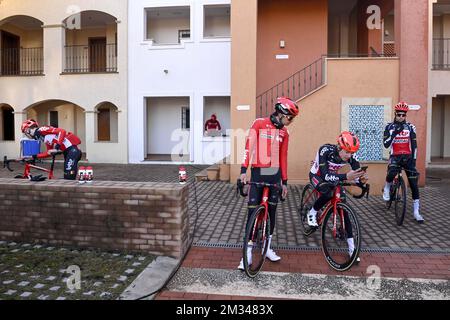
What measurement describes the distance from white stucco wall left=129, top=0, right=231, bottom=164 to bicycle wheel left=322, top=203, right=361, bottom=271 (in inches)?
405

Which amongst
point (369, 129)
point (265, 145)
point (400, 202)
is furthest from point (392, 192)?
point (265, 145)

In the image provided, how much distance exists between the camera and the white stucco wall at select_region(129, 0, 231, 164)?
14.3 metres

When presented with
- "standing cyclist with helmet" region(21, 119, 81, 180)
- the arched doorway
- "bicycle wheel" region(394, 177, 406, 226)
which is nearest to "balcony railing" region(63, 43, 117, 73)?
the arched doorway

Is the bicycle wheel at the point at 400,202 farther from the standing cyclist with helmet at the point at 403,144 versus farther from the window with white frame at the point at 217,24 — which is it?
the window with white frame at the point at 217,24

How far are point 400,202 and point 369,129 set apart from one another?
3580 millimetres

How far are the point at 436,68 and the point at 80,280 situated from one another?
51.8 ft

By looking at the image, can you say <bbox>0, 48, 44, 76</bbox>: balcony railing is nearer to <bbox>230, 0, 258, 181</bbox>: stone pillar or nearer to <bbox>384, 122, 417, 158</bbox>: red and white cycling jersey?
<bbox>230, 0, 258, 181</bbox>: stone pillar

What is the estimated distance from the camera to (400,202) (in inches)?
237

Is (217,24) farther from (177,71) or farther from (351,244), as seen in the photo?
(351,244)

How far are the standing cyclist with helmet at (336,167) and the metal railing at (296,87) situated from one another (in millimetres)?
6451

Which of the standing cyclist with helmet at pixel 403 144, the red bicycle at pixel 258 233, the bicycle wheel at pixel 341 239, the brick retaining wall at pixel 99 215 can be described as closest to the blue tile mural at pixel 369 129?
the standing cyclist with helmet at pixel 403 144

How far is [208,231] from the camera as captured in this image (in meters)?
5.70

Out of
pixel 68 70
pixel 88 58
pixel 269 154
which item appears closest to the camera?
pixel 269 154

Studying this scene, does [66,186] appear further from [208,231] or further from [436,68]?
[436,68]
